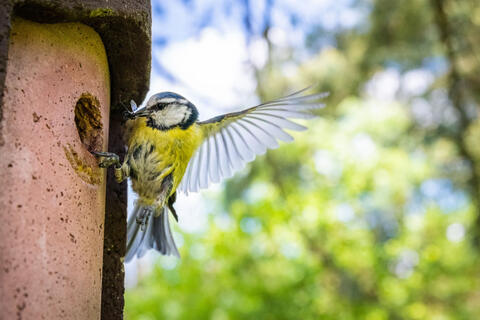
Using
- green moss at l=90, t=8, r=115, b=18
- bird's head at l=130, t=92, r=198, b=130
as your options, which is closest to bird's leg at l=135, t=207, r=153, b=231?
bird's head at l=130, t=92, r=198, b=130

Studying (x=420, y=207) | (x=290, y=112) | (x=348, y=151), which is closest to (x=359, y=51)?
(x=348, y=151)

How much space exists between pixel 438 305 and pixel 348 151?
278cm

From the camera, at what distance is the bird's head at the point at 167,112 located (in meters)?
2.13

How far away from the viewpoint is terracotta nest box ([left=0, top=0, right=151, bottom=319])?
4.57 ft

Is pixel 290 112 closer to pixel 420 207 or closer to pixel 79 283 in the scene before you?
pixel 79 283

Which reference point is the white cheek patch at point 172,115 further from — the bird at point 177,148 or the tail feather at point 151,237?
the tail feather at point 151,237

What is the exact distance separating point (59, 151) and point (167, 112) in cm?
69

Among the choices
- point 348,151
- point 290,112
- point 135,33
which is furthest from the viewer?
point 348,151

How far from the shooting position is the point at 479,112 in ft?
21.4

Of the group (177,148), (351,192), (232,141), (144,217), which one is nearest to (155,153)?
(177,148)

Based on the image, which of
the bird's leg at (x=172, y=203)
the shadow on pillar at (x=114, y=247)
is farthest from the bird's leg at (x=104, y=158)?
the bird's leg at (x=172, y=203)

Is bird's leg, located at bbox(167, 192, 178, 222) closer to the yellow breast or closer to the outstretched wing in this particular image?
the outstretched wing

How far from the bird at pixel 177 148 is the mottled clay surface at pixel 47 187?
0.22 metres

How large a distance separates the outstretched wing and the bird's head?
15 centimetres
